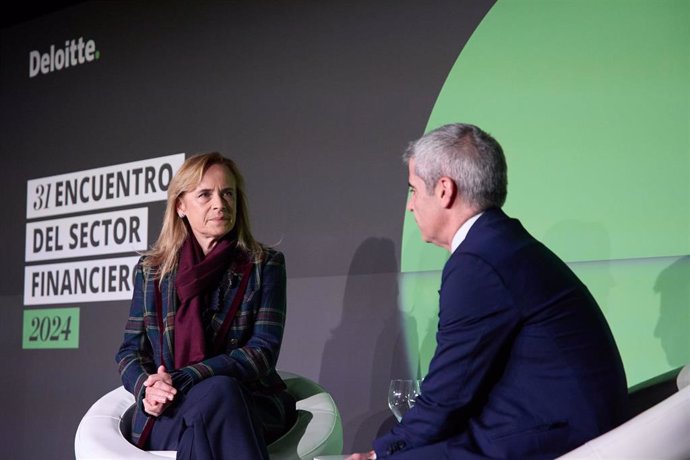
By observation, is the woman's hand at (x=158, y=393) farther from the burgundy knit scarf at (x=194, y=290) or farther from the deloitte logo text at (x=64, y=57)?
the deloitte logo text at (x=64, y=57)

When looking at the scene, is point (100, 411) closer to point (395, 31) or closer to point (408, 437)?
point (408, 437)

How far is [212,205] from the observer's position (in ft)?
11.0

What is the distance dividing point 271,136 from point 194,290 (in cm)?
190

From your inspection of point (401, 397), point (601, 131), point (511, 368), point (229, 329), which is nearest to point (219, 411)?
point (229, 329)

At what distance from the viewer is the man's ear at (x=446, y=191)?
2.20 metres

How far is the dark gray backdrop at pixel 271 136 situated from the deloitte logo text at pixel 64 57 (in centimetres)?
5

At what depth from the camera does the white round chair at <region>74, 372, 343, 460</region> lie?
2922 mm

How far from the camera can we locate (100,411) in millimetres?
3283

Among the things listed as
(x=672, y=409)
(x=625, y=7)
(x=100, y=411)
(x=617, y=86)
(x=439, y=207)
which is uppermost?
(x=625, y=7)

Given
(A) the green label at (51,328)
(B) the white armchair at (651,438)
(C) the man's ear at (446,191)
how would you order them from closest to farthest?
(B) the white armchair at (651,438) → (C) the man's ear at (446,191) → (A) the green label at (51,328)

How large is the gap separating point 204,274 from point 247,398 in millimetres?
624

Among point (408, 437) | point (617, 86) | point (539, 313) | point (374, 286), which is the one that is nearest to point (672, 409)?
point (539, 313)

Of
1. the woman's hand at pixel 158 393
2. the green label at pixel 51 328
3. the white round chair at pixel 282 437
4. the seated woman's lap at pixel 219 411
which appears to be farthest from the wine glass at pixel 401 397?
the green label at pixel 51 328

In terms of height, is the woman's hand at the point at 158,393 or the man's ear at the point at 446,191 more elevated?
the man's ear at the point at 446,191
